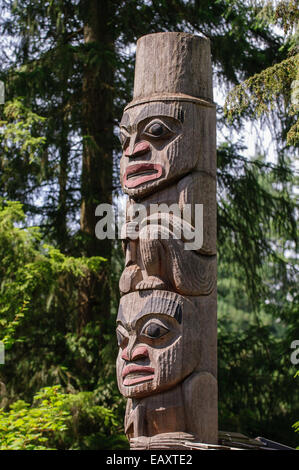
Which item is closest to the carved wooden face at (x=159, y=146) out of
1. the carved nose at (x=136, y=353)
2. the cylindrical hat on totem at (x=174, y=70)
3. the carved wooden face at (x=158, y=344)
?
the cylindrical hat on totem at (x=174, y=70)

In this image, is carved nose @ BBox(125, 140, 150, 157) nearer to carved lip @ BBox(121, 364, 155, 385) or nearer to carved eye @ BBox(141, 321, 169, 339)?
carved eye @ BBox(141, 321, 169, 339)

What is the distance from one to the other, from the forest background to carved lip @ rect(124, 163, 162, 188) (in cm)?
374

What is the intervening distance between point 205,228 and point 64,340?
5.78 metres

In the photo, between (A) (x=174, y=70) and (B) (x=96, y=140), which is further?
(B) (x=96, y=140)

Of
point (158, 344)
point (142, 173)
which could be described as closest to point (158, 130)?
point (142, 173)

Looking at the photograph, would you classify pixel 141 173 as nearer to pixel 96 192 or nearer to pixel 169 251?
pixel 169 251

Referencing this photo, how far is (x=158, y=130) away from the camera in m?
5.81

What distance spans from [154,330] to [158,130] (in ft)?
5.72

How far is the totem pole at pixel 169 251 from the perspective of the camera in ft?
17.2

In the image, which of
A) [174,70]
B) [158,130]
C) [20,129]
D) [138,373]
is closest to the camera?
[138,373]

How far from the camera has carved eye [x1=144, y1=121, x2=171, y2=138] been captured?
5.79 meters

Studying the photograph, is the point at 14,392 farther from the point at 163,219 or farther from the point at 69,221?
the point at 163,219

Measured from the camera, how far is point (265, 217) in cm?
1185

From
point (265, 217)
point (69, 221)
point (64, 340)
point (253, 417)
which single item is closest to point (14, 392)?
point (64, 340)
